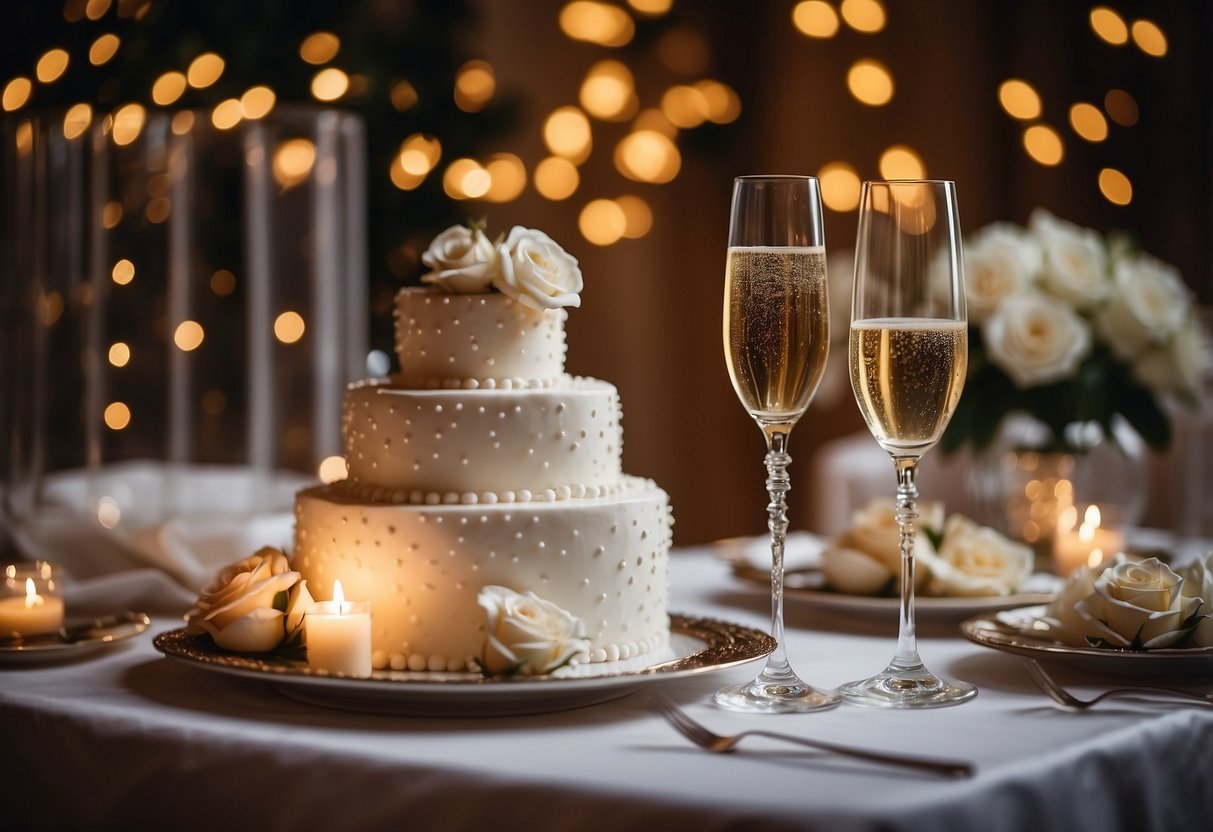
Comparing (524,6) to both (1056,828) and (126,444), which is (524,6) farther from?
(1056,828)

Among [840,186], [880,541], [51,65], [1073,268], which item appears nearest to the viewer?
[880,541]

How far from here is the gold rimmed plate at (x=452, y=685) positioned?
3.83 feet

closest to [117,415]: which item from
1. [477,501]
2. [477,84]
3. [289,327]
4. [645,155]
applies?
[289,327]

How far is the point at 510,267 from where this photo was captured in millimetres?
1466

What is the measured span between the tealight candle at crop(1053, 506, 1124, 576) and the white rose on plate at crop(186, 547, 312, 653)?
1104 millimetres

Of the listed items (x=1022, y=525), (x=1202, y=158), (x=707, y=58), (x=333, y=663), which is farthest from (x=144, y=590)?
(x=707, y=58)

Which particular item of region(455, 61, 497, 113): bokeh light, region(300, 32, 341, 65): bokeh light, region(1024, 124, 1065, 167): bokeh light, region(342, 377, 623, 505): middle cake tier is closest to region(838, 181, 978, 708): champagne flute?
region(342, 377, 623, 505): middle cake tier

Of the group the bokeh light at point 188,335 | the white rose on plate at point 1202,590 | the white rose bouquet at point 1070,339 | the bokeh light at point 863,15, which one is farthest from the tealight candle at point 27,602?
the bokeh light at point 863,15

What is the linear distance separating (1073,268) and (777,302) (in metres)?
1.20

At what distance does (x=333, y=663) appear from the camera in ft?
4.14

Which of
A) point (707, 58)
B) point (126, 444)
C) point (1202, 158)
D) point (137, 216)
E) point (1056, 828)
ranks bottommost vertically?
point (1056, 828)

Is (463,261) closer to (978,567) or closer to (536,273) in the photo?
(536,273)

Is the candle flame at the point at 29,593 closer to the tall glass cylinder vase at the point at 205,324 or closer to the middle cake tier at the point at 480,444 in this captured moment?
the middle cake tier at the point at 480,444

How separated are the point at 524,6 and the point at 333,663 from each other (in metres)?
4.05
